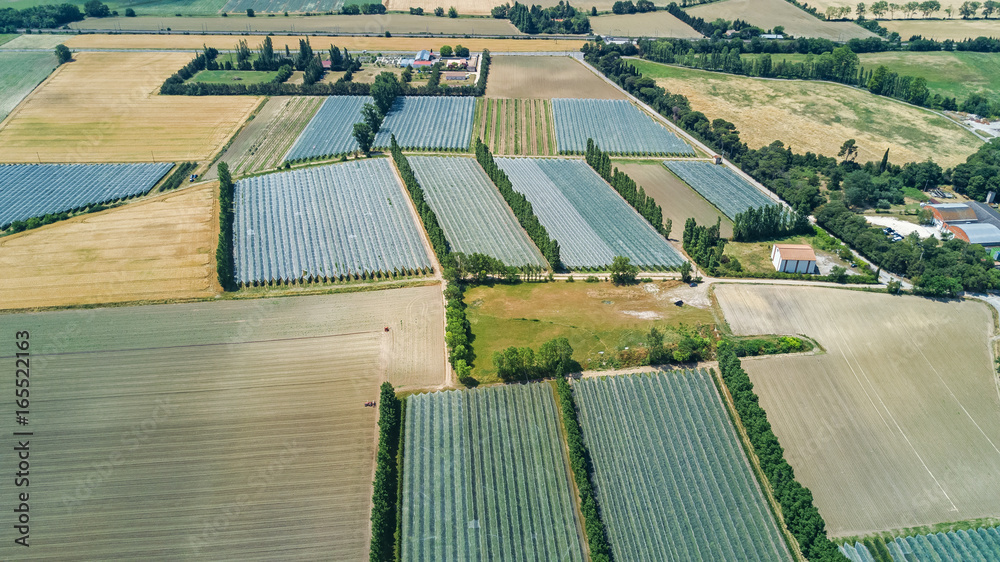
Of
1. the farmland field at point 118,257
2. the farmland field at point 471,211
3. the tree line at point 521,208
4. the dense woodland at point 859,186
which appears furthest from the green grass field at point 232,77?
the dense woodland at point 859,186

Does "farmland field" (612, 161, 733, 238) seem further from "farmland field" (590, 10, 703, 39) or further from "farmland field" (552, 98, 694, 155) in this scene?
"farmland field" (590, 10, 703, 39)

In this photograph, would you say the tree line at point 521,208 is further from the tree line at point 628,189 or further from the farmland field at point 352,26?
the farmland field at point 352,26

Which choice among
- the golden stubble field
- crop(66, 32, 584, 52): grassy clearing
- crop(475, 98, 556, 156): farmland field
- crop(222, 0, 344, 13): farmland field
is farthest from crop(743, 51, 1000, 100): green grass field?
the golden stubble field

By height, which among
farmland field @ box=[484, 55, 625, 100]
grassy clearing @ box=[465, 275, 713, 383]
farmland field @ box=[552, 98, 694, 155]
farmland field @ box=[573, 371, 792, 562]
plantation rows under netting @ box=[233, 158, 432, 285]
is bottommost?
farmland field @ box=[573, 371, 792, 562]

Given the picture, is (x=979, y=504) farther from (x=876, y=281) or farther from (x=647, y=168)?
(x=647, y=168)

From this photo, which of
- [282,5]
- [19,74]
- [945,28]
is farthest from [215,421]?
[945,28]
